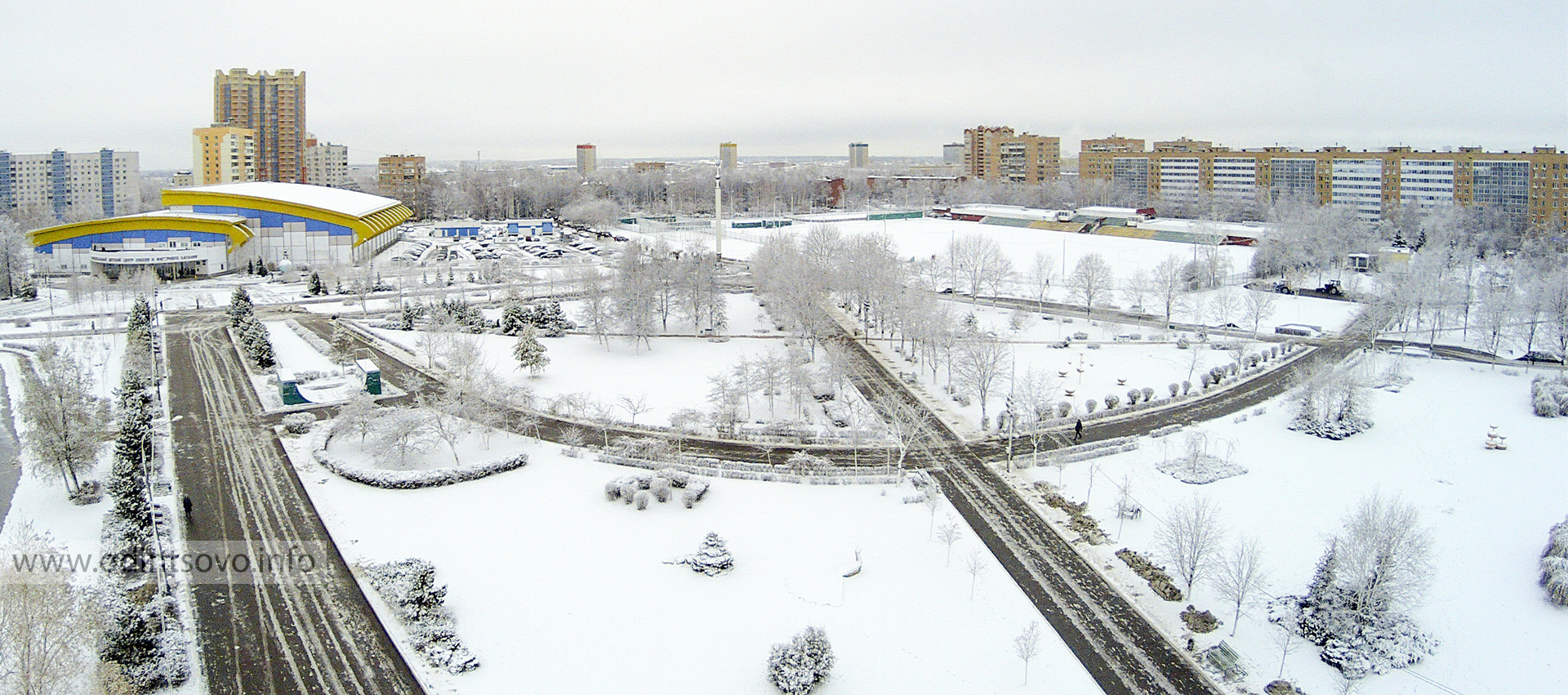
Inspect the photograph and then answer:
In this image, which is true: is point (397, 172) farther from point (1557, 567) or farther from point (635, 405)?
point (1557, 567)

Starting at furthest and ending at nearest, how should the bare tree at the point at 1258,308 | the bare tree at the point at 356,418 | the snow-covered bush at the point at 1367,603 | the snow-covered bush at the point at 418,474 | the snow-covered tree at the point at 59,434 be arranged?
1. the bare tree at the point at 1258,308
2. the bare tree at the point at 356,418
3. the snow-covered bush at the point at 418,474
4. the snow-covered tree at the point at 59,434
5. the snow-covered bush at the point at 1367,603

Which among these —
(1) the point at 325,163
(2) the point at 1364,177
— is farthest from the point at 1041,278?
(1) the point at 325,163

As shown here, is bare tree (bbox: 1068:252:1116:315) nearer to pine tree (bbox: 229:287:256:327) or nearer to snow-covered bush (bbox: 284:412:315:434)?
snow-covered bush (bbox: 284:412:315:434)

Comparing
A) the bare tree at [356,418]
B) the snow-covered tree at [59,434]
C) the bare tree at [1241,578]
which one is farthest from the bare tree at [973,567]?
the snow-covered tree at [59,434]

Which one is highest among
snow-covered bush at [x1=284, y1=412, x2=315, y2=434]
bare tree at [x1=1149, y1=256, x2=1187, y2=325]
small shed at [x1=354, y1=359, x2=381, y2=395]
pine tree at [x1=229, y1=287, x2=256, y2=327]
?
bare tree at [x1=1149, y1=256, x2=1187, y2=325]

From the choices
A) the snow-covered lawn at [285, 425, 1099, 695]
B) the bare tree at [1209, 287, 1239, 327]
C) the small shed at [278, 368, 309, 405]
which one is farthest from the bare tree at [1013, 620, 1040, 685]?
the bare tree at [1209, 287, 1239, 327]

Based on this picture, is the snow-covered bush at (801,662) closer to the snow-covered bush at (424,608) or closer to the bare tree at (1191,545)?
the snow-covered bush at (424,608)
